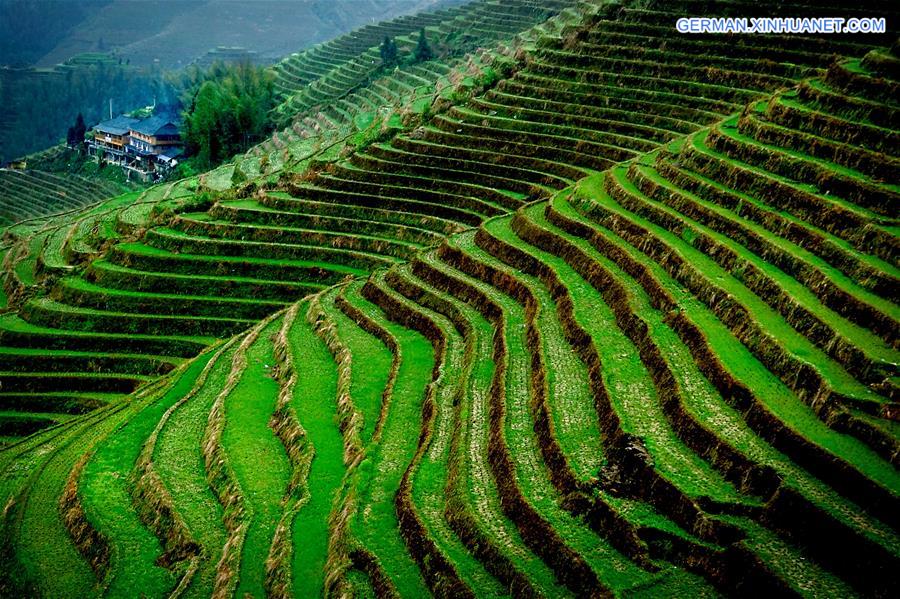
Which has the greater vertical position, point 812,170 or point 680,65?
point 680,65

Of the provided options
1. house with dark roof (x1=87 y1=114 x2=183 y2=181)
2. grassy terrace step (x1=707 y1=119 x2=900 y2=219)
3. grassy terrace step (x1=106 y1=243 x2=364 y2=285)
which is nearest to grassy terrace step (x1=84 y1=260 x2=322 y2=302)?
grassy terrace step (x1=106 y1=243 x2=364 y2=285)

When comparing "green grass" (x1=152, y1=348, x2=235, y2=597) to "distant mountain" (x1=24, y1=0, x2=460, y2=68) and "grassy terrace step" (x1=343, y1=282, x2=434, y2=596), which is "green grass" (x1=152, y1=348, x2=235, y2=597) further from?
"distant mountain" (x1=24, y1=0, x2=460, y2=68)

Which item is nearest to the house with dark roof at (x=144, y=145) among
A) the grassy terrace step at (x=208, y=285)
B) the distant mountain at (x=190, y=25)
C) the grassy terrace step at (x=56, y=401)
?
the grassy terrace step at (x=208, y=285)

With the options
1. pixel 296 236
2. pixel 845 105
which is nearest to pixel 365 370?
pixel 296 236

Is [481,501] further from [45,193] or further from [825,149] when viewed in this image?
[45,193]

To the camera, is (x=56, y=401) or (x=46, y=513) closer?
(x=46, y=513)

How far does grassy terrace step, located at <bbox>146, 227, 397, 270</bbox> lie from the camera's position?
27.7m

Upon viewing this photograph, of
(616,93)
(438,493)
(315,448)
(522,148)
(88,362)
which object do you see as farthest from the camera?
(616,93)

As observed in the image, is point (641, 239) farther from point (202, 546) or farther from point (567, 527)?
point (202, 546)

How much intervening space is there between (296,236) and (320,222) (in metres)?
1.02

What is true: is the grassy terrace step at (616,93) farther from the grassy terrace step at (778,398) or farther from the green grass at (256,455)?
the green grass at (256,455)

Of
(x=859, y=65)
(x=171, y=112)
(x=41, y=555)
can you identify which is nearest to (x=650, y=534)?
(x=41, y=555)

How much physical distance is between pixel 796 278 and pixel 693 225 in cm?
359

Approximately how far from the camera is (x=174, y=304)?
89.3 ft
